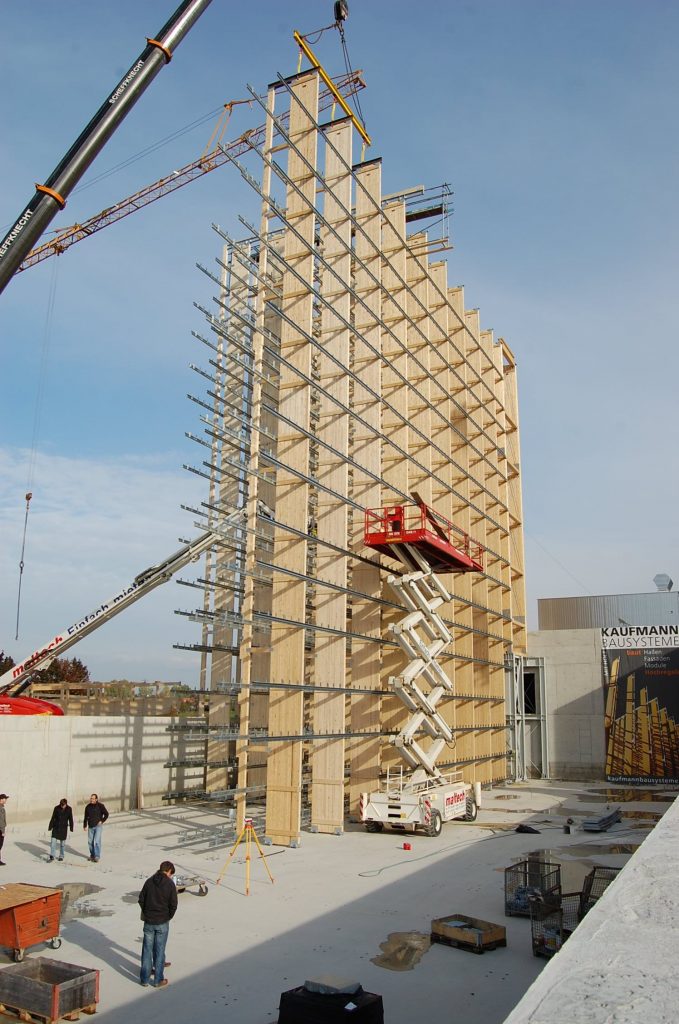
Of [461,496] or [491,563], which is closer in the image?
[461,496]

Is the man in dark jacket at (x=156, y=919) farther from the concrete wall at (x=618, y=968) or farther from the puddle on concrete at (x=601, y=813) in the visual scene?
the puddle on concrete at (x=601, y=813)

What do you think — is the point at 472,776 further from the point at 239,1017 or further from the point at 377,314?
the point at 239,1017

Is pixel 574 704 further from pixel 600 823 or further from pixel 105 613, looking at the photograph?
pixel 105 613

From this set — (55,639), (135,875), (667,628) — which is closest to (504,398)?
(667,628)

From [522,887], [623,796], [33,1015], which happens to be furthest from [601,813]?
[33,1015]

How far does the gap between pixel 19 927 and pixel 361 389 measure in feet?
66.0

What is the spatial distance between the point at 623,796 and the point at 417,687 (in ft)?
45.5

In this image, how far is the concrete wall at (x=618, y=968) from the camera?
2963mm

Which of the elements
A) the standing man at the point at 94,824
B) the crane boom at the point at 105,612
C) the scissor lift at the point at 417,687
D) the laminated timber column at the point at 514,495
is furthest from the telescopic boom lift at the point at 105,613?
the laminated timber column at the point at 514,495

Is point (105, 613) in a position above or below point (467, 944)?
above

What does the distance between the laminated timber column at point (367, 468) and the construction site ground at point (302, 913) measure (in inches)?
95.2

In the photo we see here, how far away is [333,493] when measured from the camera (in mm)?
22766

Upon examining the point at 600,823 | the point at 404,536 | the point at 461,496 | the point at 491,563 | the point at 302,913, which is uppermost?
the point at 461,496

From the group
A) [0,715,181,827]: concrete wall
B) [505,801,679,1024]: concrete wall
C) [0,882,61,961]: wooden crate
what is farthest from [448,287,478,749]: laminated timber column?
[505,801,679,1024]: concrete wall
